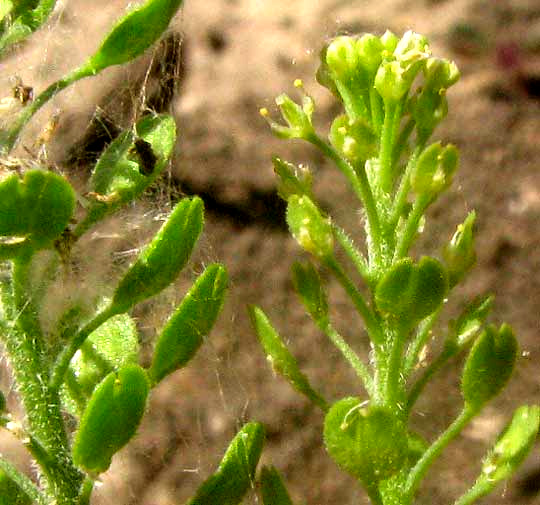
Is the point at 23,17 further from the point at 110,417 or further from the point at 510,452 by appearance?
the point at 510,452

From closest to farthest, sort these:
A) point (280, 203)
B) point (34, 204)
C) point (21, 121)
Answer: point (34, 204) < point (21, 121) < point (280, 203)

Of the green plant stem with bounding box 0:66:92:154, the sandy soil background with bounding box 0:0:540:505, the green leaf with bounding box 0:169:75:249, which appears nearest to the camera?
the green leaf with bounding box 0:169:75:249

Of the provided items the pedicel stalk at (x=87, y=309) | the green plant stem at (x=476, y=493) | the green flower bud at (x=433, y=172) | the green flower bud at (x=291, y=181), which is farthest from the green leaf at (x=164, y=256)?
the green plant stem at (x=476, y=493)

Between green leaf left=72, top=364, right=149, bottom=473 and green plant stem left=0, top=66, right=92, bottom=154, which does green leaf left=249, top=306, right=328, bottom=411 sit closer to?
green leaf left=72, top=364, right=149, bottom=473

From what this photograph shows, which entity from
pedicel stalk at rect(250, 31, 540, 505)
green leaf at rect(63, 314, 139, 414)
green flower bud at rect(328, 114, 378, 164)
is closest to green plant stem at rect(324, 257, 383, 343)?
pedicel stalk at rect(250, 31, 540, 505)

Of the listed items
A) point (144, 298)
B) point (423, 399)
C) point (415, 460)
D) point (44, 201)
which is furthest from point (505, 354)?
point (423, 399)

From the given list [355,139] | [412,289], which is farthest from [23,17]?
[412,289]
